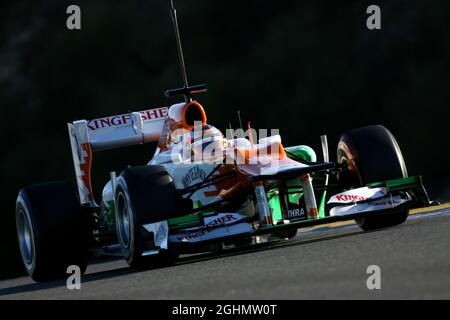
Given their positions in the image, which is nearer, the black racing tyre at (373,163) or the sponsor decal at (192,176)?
the black racing tyre at (373,163)

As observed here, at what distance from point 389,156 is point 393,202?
63 cm

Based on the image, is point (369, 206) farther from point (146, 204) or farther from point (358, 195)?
point (146, 204)

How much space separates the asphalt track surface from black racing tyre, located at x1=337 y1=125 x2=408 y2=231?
0.30 metres

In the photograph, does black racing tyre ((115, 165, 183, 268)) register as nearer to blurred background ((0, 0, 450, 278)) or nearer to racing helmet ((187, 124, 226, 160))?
racing helmet ((187, 124, 226, 160))

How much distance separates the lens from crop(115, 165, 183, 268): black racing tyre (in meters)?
11.4

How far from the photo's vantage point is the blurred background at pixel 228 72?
25.1 metres

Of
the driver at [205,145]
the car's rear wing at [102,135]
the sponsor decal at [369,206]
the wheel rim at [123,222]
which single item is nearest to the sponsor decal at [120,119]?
the car's rear wing at [102,135]

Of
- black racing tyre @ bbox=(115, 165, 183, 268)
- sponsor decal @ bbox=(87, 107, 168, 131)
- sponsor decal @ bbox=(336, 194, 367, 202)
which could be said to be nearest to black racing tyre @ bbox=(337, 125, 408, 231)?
sponsor decal @ bbox=(336, 194, 367, 202)

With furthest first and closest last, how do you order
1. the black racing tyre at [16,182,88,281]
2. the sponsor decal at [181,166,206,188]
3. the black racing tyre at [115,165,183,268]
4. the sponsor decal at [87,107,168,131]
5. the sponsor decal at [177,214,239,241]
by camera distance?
the sponsor decal at [87,107,168,131] → the black racing tyre at [16,182,88,281] → the sponsor decal at [181,166,206,188] → the black racing tyre at [115,165,183,268] → the sponsor decal at [177,214,239,241]

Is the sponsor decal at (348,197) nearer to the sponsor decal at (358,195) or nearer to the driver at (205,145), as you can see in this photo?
the sponsor decal at (358,195)

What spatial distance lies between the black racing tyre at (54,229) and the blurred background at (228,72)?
1096 centimetres

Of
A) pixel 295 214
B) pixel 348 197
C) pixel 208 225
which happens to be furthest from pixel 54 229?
pixel 348 197

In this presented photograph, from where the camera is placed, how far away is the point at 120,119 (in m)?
14.7
